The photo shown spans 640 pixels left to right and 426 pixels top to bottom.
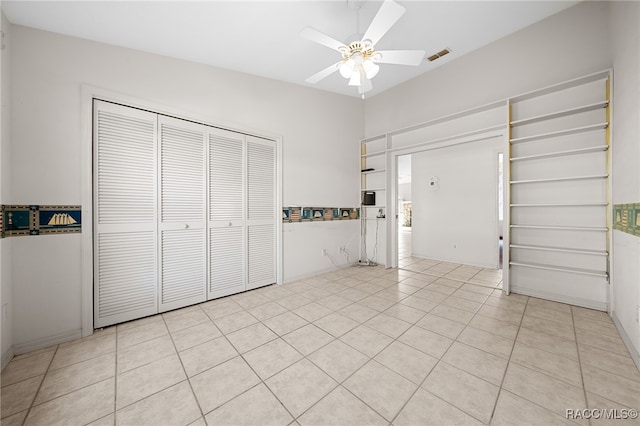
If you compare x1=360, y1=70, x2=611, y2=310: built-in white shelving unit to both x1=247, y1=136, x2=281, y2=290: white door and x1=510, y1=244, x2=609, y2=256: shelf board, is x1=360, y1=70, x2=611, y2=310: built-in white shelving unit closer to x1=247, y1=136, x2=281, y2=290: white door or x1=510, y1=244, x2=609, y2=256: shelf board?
x1=510, y1=244, x2=609, y2=256: shelf board

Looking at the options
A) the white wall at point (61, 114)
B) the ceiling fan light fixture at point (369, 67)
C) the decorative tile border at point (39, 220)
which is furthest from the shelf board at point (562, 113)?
the decorative tile border at point (39, 220)

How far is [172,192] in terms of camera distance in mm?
2732

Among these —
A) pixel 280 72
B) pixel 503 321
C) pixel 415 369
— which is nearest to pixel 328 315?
pixel 415 369

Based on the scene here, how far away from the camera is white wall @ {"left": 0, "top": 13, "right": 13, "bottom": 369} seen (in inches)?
71.0

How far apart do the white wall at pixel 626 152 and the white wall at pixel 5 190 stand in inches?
192

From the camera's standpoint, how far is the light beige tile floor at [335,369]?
1349mm

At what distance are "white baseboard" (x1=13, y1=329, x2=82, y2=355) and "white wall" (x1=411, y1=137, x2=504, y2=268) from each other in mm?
5873

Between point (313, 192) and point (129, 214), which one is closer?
point (129, 214)

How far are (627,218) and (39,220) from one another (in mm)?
5227

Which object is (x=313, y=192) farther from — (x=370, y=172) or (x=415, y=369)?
(x=415, y=369)

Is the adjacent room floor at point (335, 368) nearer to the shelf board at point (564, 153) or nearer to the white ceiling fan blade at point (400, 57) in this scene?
the shelf board at point (564, 153)

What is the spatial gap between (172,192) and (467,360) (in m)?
3.40

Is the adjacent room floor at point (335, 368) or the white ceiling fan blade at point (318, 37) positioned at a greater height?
the white ceiling fan blade at point (318, 37)

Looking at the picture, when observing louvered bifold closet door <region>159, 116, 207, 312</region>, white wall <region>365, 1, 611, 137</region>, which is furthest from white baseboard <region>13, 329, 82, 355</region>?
white wall <region>365, 1, 611, 137</region>
